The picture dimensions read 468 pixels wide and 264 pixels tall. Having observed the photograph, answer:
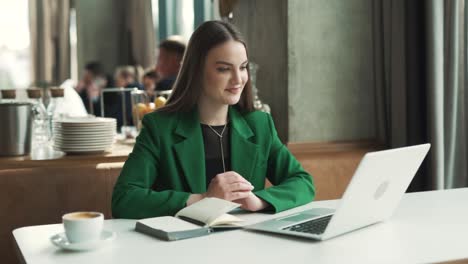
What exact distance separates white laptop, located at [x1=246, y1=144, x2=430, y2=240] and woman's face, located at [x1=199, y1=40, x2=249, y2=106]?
1.51ft

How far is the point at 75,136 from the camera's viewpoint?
2717 mm

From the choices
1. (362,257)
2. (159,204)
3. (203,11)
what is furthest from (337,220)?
(203,11)

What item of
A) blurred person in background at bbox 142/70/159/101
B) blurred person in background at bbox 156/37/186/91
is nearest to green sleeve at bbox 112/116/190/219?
blurred person in background at bbox 156/37/186/91

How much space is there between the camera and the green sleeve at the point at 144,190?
1933 millimetres

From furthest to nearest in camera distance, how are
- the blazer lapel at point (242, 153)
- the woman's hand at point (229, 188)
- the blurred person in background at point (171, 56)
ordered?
1. the blurred person in background at point (171, 56)
2. the blazer lapel at point (242, 153)
3. the woman's hand at point (229, 188)

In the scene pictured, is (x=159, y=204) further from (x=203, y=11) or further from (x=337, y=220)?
(x=203, y=11)

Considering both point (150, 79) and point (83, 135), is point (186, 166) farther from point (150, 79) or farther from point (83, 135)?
point (150, 79)

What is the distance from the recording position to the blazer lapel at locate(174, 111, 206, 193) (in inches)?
85.4

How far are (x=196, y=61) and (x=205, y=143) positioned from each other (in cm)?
26

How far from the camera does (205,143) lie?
225cm

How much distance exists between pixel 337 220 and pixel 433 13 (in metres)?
1.48

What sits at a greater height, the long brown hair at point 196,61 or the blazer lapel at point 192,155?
the long brown hair at point 196,61

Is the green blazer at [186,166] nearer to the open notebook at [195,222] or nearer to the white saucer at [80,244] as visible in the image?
the open notebook at [195,222]

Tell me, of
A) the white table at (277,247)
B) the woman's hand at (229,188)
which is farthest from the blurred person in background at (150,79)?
the white table at (277,247)
